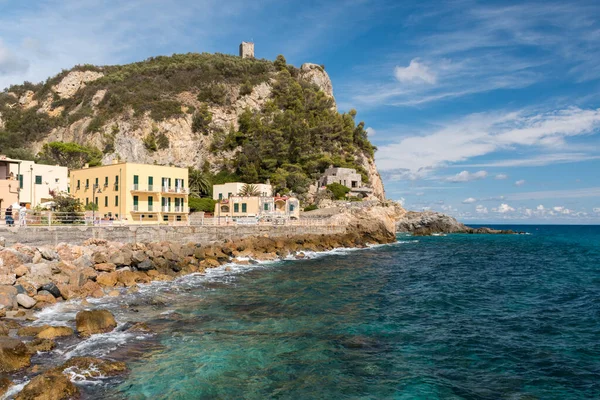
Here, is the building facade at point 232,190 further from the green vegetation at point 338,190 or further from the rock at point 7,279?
the rock at point 7,279

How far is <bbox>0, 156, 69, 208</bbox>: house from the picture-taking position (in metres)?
37.1

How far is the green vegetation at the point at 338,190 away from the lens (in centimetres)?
6956

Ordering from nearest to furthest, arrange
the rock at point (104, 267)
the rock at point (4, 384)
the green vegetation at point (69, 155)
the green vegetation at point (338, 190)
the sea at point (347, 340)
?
1. the rock at point (4, 384)
2. the sea at point (347, 340)
3. the rock at point (104, 267)
4. the green vegetation at point (69, 155)
5. the green vegetation at point (338, 190)

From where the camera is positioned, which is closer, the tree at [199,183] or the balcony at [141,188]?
the balcony at [141,188]

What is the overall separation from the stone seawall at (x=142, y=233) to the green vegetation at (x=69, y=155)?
35.8 metres

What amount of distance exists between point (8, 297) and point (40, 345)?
5924 millimetres

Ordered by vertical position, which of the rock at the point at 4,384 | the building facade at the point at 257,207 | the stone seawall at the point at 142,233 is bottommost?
the rock at the point at 4,384

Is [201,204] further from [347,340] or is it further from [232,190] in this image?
[347,340]

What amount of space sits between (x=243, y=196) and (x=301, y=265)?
25173 millimetres

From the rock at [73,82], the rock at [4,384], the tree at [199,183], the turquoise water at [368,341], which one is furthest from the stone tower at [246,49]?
the rock at [4,384]

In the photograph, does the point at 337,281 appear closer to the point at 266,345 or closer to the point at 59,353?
the point at 266,345

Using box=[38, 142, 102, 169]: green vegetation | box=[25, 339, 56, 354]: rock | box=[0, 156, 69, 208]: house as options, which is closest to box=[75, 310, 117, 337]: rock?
box=[25, 339, 56, 354]: rock

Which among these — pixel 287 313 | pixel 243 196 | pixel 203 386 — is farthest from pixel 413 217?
pixel 203 386

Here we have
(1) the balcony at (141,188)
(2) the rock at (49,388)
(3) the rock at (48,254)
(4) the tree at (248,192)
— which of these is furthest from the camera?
(4) the tree at (248,192)
